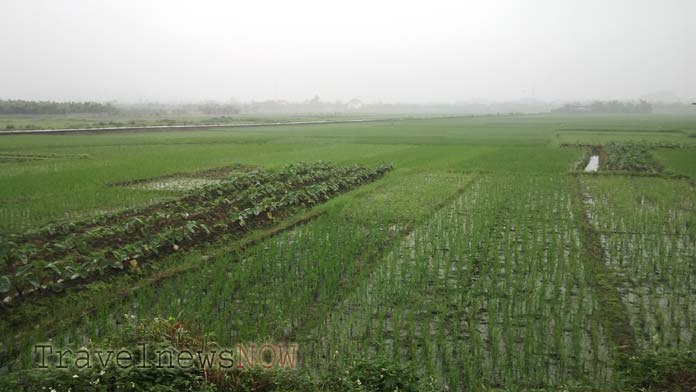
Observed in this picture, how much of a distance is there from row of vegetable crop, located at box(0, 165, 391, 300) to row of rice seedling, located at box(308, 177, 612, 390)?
330cm

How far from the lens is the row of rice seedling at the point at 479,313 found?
4922 millimetres

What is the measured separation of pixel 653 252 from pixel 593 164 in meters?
14.9

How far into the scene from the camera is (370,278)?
7.41m

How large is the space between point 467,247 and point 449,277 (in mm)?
1658

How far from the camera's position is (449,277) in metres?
7.42

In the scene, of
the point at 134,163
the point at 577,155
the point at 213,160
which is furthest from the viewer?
the point at 577,155

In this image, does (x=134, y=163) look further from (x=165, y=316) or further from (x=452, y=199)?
(x=165, y=316)

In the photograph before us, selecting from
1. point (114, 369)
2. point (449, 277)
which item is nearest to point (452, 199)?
point (449, 277)

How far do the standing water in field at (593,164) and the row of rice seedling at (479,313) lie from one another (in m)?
11.7

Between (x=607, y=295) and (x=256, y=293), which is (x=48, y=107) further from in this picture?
(x=607, y=295)

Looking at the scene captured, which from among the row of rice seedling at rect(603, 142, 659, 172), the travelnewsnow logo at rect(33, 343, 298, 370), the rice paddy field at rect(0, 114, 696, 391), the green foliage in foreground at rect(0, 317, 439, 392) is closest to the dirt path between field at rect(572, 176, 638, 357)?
the rice paddy field at rect(0, 114, 696, 391)

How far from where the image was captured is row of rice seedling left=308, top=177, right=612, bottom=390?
194 inches

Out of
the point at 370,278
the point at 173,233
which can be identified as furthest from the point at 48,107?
the point at 370,278

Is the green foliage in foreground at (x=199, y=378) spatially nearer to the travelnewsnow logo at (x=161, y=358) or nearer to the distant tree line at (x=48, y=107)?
the travelnewsnow logo at (x=161, y=358)
